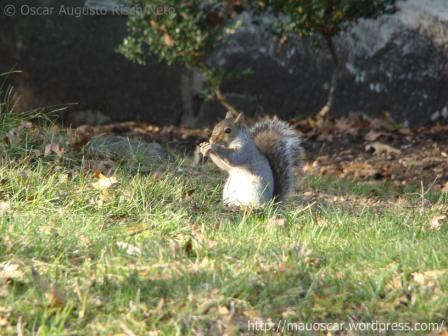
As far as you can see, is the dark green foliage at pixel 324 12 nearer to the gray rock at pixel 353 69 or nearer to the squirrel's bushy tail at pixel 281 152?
the gray rock at pixel 353 69

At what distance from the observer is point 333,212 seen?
17.3ft

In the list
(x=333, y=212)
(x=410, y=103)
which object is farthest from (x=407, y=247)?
(x=410, y=103)

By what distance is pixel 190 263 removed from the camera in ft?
13.2

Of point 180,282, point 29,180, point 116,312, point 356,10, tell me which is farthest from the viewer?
point 356,10

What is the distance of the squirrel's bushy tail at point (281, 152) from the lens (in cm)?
552

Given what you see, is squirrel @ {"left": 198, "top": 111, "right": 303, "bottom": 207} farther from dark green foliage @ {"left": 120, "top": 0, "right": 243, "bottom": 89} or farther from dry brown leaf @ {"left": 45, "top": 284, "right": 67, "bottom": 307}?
dark green foliage @ {"left": 120, "top": 0, "right": 243, "bottom": 89}

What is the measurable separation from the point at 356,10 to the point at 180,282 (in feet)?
15.9

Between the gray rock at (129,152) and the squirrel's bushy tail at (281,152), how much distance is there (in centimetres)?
97

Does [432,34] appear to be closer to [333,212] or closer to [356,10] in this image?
[356,10]

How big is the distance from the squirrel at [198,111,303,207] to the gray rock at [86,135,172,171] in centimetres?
95

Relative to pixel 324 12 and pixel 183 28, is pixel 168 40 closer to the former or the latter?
pixel 183 28

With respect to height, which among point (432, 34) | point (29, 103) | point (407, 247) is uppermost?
point (432, 34)

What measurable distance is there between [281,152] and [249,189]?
41 cm

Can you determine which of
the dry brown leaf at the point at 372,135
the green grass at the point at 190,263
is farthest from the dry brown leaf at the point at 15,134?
the dry brown leaf at the point at 372,135
